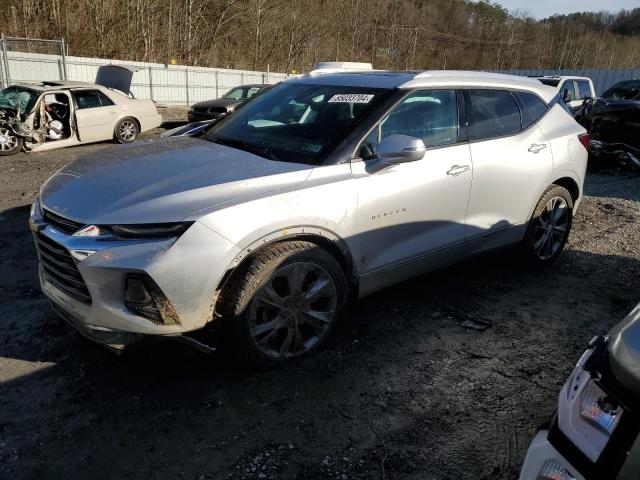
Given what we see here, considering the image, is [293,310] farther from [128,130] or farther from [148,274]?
[128,130]

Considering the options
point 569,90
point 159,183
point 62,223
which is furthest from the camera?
point 569,90

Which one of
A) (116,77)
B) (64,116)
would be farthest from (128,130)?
(116,77)

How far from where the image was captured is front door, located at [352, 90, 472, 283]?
3203mm

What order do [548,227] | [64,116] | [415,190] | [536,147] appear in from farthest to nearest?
[64,116] → [548,227] → [536,147] → [415,190]

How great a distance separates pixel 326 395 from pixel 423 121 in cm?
199

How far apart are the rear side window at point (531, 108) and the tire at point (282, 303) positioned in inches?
93.8

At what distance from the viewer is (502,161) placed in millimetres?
3971

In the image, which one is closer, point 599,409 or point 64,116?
point 599,409

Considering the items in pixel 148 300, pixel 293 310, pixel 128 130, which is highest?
pixel 148 300

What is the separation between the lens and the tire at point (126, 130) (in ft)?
39.8

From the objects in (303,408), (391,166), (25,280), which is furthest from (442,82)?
(25,280)

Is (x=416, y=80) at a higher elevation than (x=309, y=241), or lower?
higher

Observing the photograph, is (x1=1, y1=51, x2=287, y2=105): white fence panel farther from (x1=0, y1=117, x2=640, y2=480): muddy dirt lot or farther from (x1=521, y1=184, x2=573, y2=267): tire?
(x1=521, y1=184, x2=573, y2=267): tire

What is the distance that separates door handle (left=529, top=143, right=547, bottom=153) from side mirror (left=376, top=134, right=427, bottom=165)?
1.59 meters
